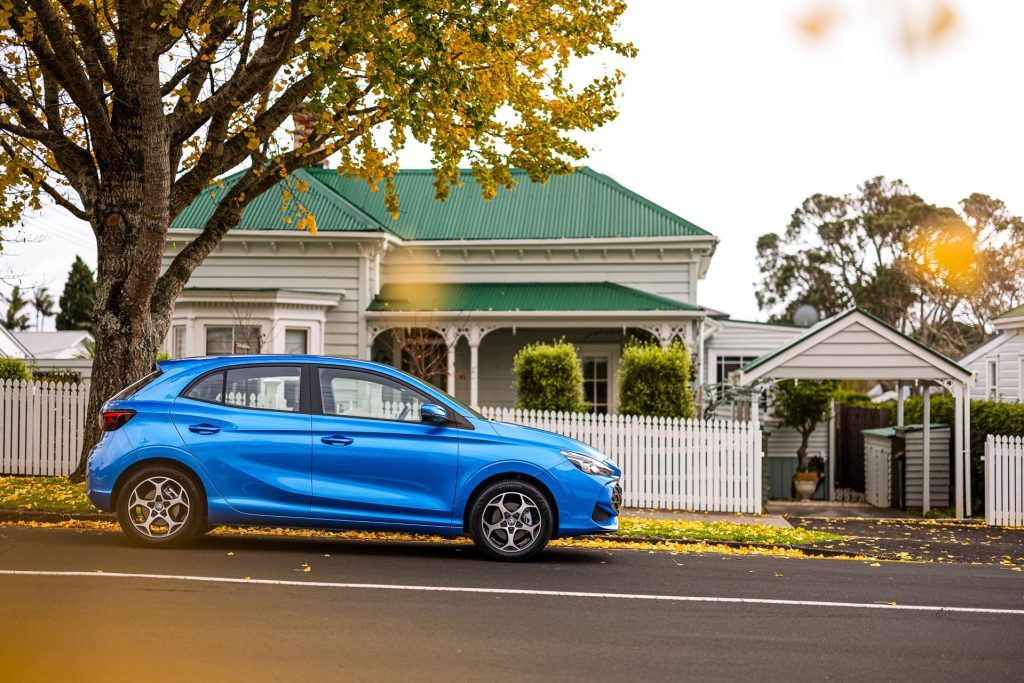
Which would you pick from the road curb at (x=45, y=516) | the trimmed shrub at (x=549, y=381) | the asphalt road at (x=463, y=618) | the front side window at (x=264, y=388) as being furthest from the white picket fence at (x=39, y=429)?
the front side window at (x=264, y=388)

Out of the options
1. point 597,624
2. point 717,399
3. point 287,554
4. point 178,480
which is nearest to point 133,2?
point 178,480

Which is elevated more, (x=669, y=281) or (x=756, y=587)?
(x=669, y=281)

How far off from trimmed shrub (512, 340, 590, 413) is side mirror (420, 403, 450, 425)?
29.8 ft

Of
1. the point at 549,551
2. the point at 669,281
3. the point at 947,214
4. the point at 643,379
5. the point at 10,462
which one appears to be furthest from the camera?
the point at 947,214

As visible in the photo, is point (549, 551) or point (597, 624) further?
point (549, 551)

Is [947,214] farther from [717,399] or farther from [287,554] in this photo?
[287,554]

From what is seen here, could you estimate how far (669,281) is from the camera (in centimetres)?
2598

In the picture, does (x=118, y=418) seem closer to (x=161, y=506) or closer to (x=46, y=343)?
(x=161, y=506)

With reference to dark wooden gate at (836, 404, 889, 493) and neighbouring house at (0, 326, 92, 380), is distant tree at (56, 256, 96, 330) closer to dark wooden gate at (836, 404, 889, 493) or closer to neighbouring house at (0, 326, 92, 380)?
neighbouring house at (0, 326, 92, 380)

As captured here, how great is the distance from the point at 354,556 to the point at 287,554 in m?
0.59

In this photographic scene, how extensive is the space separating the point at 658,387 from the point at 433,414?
904 cm

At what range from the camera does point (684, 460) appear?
1720cm

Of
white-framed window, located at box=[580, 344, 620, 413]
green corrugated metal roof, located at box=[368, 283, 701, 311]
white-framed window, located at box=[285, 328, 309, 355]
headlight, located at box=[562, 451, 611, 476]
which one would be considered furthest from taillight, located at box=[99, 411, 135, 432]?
white-framed window, located at box=[580, 344, 620, 413]

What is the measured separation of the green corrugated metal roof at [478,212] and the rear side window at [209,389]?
14916 millimetres
